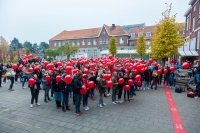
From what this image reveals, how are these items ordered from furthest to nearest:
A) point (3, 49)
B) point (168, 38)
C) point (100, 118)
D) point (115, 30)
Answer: point (115, 30) < point (3, 49) < point (168, 38) < point (100, 118)

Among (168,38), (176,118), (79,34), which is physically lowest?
(176,118)

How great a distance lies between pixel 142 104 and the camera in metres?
7.60

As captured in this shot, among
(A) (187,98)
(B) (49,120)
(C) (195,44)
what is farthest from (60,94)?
(C) (195,44)

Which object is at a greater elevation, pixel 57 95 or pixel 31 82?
pixel 31 82

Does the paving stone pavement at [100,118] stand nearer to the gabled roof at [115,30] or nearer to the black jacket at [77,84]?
the black jacket at [77,84]

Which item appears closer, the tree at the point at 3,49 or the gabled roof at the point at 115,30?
the tree at the point at 3,49

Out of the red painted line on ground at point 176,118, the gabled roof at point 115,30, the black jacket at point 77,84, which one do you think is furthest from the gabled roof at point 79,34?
the black jacket at point 77,84

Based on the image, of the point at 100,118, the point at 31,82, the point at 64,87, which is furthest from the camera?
the point at 31,82

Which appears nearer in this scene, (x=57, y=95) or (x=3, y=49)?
(x=57, y=95)

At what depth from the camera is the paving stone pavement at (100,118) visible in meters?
5.01

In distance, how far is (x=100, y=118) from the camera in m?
5.87

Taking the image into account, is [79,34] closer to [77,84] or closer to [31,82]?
[31,82]

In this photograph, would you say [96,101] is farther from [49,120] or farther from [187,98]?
[187,98]

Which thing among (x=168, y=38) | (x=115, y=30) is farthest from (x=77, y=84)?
(x=115, y=30)
